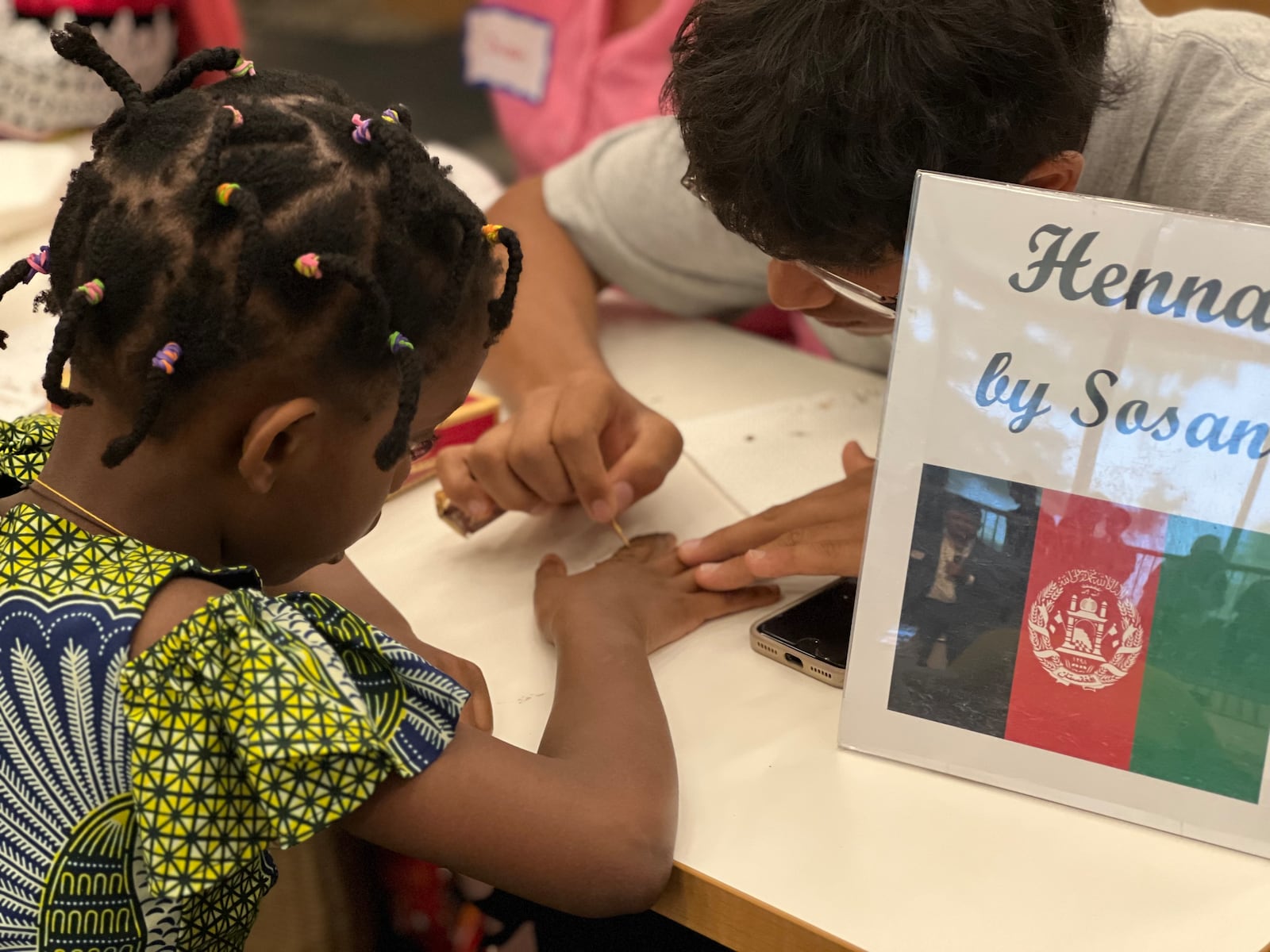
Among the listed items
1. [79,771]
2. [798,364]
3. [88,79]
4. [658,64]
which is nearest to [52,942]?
[79,771]

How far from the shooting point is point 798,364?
1.25 m

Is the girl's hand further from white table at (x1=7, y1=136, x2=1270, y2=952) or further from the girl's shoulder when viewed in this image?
the girl's shoulder

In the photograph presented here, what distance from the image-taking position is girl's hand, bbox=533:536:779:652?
2.66ft

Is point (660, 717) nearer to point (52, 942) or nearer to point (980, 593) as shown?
point (980, 593)

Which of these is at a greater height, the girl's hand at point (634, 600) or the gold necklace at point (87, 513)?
the gold necklace at point (87, 513)

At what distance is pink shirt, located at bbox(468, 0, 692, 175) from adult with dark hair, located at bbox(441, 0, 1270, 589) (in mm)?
397

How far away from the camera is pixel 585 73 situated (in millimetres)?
1679

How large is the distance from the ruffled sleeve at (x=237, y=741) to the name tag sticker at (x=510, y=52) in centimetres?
133

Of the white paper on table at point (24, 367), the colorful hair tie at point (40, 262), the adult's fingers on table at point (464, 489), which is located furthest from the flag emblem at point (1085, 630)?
the white paper on table at point (24, 367)

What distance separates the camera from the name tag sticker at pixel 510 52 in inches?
68.5

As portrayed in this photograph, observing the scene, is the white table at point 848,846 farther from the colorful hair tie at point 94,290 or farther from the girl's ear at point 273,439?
the colorful hair tie at point 94,290

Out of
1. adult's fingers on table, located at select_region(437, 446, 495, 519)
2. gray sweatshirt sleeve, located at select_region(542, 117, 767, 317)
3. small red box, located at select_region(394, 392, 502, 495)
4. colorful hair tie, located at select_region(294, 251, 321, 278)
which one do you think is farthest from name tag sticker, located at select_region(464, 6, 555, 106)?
colorful hair tie, located at select_region(294, 251, 321, 278)

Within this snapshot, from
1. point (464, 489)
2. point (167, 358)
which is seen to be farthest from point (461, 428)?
point (167, 358)

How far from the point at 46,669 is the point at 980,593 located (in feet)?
1.57
